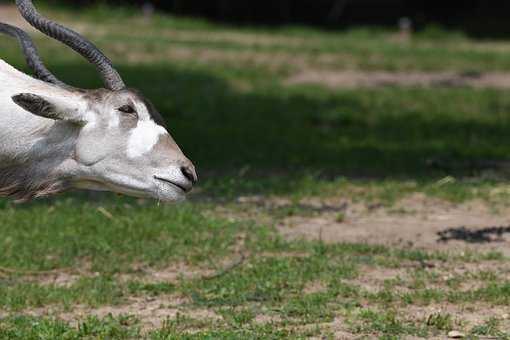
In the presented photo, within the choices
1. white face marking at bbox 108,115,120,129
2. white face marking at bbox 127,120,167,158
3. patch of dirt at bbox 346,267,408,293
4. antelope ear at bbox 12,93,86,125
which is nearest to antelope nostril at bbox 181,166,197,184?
white face marking at bbox 127,120,167,158

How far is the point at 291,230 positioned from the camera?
830 centimetres

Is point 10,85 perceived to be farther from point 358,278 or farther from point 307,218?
point 307,218

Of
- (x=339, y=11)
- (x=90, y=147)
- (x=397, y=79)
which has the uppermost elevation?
(x=339, y=11)

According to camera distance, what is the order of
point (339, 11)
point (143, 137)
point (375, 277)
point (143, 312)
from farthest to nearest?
1. point (339, 11)
2. point (375, 277)
3. point (143, 312)
4. point (143, 137)

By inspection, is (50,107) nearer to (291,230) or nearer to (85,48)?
(85,48)

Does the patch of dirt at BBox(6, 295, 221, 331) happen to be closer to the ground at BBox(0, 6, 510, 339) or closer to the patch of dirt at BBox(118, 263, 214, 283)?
the ground at BBox(0, 6, 510, 339)

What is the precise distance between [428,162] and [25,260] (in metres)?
4.69

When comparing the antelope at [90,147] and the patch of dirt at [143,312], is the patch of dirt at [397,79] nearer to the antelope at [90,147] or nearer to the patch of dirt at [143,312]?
the patch of dirt at [143,312]

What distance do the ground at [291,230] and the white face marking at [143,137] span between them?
→ 97 cm

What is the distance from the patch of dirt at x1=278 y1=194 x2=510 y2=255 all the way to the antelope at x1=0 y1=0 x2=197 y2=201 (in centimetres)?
288

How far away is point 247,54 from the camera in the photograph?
19.1 metres

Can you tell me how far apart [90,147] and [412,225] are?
147 inches

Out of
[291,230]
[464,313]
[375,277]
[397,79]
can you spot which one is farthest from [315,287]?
[397,79]

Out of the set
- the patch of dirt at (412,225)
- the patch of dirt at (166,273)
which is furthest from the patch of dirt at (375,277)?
the patch of dirt at (166,273)
